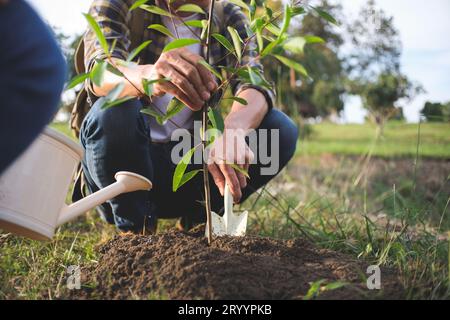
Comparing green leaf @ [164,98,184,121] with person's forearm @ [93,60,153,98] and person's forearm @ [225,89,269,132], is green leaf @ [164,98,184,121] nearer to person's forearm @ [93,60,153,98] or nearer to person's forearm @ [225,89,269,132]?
person's forearm @ [93,60,153,98]

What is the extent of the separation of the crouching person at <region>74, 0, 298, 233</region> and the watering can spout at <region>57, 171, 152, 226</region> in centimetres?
18

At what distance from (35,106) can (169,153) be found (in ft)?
3.22

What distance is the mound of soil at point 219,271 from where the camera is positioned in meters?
1.05

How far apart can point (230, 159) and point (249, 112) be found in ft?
0.98

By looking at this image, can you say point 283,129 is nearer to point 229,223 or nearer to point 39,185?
point 229,223

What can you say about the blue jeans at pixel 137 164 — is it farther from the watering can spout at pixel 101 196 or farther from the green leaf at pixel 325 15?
the green leaf at pixel 325 15

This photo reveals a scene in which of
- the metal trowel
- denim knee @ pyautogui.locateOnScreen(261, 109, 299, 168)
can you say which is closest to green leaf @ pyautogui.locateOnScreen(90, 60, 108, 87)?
the metal trowel

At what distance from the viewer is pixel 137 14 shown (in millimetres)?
1682

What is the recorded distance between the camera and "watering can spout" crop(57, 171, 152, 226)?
1236mm

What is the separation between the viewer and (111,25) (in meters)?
1.59

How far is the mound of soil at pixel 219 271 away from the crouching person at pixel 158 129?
10.3 inches

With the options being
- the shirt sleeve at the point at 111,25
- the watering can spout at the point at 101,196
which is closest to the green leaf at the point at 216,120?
the watering can spout at the point at 101,196
